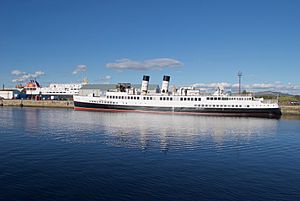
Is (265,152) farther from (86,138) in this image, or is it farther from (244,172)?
(86,138)

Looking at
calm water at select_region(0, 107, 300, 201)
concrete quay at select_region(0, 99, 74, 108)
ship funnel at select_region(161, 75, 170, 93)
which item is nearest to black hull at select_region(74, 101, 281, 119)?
ship funnel at select_region(161, 75, 170, 93)

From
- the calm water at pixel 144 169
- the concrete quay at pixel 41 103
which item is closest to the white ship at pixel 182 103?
the concrete quay at pixel 41 103

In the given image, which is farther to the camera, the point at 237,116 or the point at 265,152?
the point at 237,116

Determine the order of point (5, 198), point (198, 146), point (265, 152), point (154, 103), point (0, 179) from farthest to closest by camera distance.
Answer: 1. point (154, 103)
2. point (198, 146)
3. point (265, 152)
4. point (0, 179)
5. point (5, 198)

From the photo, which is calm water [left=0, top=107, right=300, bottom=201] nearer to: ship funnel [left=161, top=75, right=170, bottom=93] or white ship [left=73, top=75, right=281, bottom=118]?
white ship [left=73, top=75, right=281, bottom=118]

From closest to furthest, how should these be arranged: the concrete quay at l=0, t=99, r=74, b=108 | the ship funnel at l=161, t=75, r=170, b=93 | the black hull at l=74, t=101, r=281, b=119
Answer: the black hull at l=74, t=101, r=281, b=119, the ship funnel at l=161, t=75, r=170, b=93, the concrete quay at l=0, t=99, r=74, b=108

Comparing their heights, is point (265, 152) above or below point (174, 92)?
below

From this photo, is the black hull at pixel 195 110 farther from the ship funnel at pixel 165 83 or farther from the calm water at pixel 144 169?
the calm water at pixel 144 169

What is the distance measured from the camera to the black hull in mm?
67000

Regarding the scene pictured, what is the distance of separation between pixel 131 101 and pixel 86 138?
47072 millimetres

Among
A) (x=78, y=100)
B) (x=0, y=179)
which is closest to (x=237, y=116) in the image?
(x=78, y=100)

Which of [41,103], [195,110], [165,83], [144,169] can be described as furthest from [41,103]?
[144,169]

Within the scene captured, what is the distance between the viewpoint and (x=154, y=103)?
244 ft

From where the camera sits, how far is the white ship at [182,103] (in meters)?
68.3
